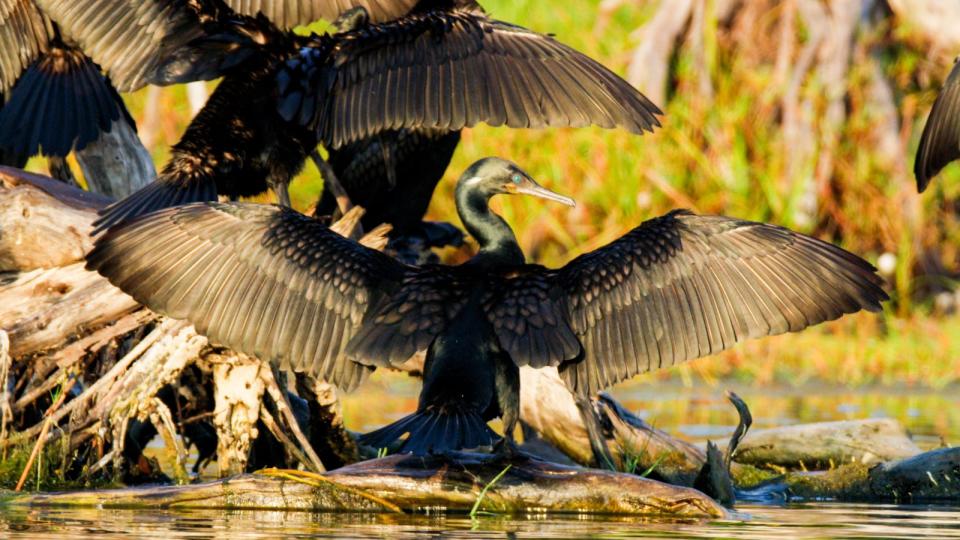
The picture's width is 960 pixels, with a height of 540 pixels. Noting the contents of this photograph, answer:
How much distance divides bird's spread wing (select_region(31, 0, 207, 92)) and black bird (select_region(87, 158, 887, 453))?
99 centimetres

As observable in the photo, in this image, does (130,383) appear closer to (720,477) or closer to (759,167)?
(720,477)

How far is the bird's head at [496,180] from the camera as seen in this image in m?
5.61

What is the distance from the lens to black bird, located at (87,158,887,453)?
17.0 feet

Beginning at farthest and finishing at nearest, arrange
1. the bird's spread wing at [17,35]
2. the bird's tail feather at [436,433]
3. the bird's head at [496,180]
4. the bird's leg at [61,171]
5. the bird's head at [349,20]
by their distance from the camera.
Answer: the bird's leg at [61,171], the bird's spread wing at [17,35], the bird's head at [349,20], the bird's head at [496,180], the bird's tail feather at [436,433]

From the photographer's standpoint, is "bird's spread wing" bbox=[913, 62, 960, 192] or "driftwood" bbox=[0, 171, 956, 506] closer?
"driftwood" bbox=[0, 171, 956, 506]

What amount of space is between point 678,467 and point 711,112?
16.7 ft

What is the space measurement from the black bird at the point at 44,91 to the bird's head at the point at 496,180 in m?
1.64

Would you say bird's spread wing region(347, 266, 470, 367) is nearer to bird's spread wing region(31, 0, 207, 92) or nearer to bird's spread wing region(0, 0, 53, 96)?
bird's spread wing region(31, 0, 207, 92)

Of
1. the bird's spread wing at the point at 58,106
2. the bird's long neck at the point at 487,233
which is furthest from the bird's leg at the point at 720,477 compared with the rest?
the bird's spread wing at the point at 58,106

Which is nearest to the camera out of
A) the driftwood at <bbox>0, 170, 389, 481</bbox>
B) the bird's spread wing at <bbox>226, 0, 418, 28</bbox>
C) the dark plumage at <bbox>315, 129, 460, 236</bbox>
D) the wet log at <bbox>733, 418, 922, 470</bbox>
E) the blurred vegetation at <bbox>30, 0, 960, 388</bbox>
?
the driftwood at <bbox>0, 170, 389, 481</bbox>

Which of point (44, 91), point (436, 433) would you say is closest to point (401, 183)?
point (44, 91)

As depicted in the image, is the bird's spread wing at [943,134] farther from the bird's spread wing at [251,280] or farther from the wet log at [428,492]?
the bird's spread wing at [251,280]


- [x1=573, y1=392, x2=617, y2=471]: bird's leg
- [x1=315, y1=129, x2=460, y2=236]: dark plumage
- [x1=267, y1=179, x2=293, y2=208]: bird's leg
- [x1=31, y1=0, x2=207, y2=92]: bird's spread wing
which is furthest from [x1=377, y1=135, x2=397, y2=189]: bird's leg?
[x1=573, y1=392, x2=617, y2=471]: bird's leg

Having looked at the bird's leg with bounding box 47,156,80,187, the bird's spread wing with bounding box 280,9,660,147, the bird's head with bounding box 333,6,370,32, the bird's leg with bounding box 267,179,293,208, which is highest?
the bird's head with bounding box 333,6,370,32
